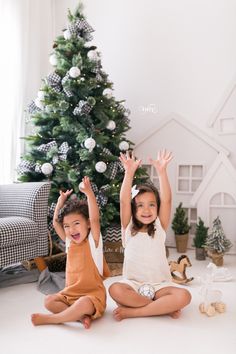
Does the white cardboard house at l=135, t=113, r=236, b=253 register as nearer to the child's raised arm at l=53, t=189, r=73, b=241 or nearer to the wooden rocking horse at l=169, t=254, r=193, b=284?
the wooden rocking horse at l=169, t=254, r=193, b=284

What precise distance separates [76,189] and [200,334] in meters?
1.37

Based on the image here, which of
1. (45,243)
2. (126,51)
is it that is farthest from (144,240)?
(126,51)

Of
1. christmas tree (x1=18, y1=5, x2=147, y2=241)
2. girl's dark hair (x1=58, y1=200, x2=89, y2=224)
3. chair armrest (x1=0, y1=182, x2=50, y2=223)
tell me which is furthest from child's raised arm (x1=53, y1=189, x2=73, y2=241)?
christmas tree (x1=18, y1=5, x2=147, y2=241)

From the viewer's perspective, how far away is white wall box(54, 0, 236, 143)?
3.25 meters

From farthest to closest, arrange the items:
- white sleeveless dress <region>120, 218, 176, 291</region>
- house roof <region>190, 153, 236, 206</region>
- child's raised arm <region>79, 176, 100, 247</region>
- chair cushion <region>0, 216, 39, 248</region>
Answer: house roof <region>190, 153, 236, 206</region> < chair cushion <region>0, 216, 39, 248</region> < white sleeveless dress <region>120, 218, 176, 291</region> < child's raised arm <region>79, 176, 100, 247</region>

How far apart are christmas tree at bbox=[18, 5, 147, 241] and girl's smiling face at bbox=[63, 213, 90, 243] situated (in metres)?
0.82

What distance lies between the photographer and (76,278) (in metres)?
1.79

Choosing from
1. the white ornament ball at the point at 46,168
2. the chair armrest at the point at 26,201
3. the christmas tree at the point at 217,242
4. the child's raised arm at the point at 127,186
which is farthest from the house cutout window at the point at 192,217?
the child's raised arm at the point at 127,186

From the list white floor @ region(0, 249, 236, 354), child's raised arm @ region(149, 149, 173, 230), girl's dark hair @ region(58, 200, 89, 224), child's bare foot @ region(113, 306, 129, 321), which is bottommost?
white floor @ region(0, 249, 236, 354)

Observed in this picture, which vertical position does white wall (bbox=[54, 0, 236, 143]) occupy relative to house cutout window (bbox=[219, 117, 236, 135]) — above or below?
above

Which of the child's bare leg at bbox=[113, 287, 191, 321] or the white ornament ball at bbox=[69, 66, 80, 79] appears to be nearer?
the child's bare leg at bbox=[113, 287, 191, 321]

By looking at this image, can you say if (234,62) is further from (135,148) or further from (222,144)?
(135,148)

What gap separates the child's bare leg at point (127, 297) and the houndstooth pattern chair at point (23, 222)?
0.68 m

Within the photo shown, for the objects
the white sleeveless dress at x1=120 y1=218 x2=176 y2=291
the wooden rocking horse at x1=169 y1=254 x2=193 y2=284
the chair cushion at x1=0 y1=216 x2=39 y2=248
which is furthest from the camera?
the wooden rocking horse at x1=169 y1=254 x2=193 y2=284
